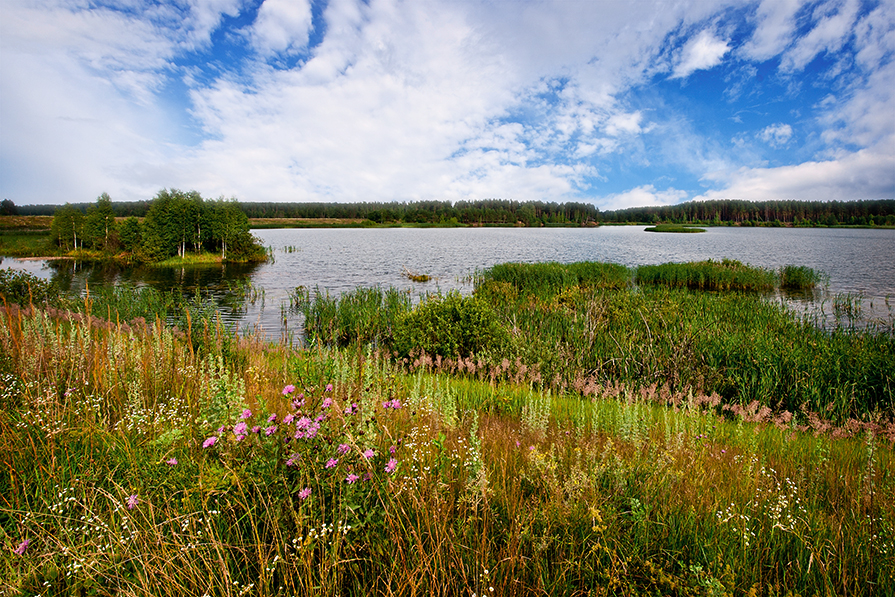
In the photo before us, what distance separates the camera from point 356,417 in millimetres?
2465

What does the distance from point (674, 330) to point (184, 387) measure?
9.90m

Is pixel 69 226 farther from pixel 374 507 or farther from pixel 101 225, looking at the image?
pixel 374 507

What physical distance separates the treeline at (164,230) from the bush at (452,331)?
3579cm

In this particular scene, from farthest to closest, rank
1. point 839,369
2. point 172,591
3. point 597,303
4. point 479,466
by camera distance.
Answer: point 597,303, point 839,369, point 479,466, point 172,591

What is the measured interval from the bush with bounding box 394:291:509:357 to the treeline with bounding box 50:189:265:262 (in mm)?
35794

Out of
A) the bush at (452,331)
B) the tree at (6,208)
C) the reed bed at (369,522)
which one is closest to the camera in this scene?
the reed bed at (369,522)

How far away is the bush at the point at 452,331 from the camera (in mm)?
8852

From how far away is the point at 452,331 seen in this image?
8.90 meters

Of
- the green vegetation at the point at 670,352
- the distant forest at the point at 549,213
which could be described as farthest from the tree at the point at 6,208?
the green vegetation at the point at 670,352

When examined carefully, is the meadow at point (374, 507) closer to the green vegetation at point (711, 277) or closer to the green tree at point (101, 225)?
the green vegetation at point (711, 277)

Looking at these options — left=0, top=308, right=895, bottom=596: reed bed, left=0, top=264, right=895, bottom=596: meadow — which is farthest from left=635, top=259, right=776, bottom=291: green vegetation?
left=0, top=308, right=895, bottom=596: reed bed

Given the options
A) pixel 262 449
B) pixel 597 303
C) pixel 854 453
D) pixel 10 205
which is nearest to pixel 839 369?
pixel 854 453

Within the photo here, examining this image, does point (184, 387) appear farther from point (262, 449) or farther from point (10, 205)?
point (10, 205)

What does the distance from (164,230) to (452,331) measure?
126 ft
